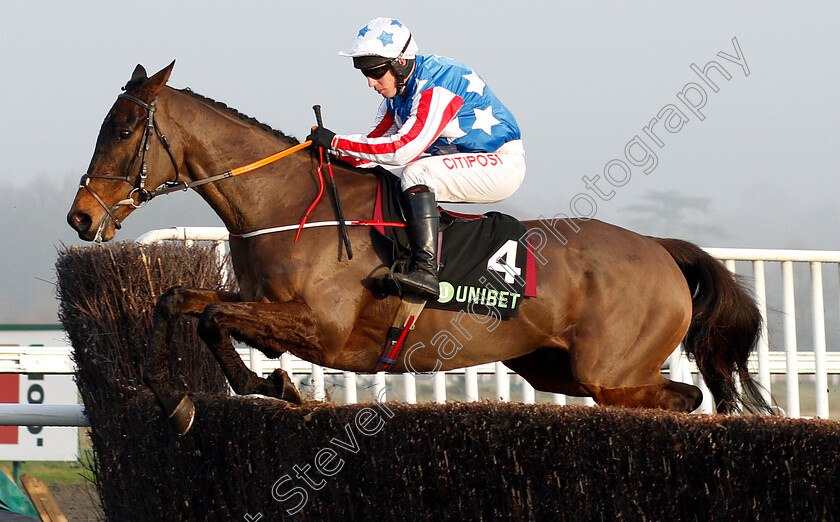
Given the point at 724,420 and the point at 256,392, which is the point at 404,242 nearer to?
the point at 256,392

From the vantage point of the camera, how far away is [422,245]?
3688 mm

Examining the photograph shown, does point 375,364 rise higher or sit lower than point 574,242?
lower

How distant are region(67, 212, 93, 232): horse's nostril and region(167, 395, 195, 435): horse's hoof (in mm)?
755

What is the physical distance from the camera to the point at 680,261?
4719 mm

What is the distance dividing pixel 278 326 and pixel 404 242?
0.63 metres

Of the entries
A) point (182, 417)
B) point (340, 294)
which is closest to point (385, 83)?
point (340, 294)

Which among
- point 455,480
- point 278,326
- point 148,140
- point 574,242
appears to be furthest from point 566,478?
point 148,140

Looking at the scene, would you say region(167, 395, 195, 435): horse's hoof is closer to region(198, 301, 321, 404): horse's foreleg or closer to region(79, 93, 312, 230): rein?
region(198, 301, 321, 404): horse's foreleg

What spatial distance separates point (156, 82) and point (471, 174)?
4.47 feet

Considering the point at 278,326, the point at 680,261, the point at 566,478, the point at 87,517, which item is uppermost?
the point at 680,261

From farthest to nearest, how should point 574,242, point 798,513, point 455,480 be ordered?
1. point 574,242
2. point 455,480
3. point 798,513

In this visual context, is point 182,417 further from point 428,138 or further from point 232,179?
point 428,138

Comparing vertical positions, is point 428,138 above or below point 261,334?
above

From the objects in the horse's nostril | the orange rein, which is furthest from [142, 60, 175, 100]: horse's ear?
the horse's nostril
